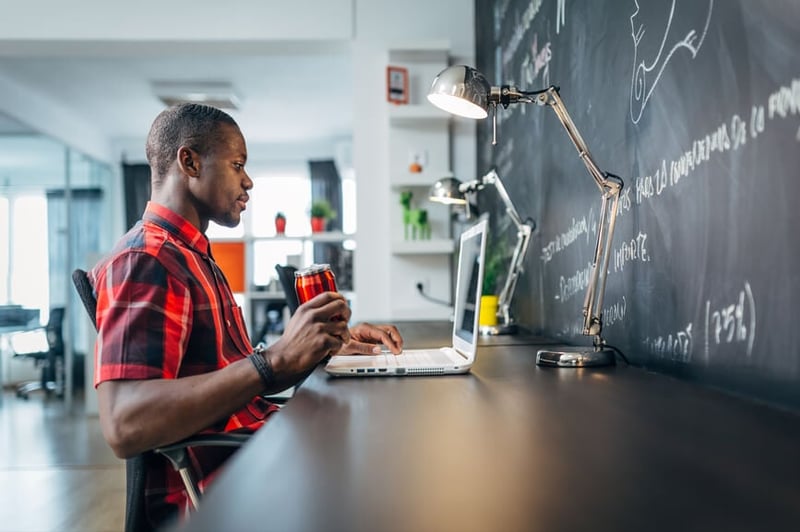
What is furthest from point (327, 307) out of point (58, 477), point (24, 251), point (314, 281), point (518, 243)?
point (24, 251)

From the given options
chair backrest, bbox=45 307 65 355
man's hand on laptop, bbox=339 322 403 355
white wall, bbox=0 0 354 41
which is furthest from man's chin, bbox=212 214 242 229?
chair backrest, bbox=45 307 65 355

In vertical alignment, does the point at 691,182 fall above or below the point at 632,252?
above

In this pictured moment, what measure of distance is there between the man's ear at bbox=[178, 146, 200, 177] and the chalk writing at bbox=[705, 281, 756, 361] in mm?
994

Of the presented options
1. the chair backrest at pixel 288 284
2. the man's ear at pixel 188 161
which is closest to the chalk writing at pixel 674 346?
the man's ear at pixel 188 161

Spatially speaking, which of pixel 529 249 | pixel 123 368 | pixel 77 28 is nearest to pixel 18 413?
pixel 77 28

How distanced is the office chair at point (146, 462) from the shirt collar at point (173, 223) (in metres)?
0.18

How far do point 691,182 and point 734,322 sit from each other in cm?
25

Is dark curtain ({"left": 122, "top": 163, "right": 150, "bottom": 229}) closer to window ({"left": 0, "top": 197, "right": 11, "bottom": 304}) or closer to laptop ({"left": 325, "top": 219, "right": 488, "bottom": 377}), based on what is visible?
window ({"left": 0, "top": 197, "right": 11, "bottom": 304})

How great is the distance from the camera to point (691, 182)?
105 centimetres

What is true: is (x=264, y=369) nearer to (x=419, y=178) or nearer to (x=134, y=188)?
(x=419, y=178)

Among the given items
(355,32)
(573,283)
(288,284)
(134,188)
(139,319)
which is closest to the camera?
(139,319)

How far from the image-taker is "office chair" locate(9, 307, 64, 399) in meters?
6.35

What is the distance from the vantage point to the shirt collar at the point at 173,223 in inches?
49.9

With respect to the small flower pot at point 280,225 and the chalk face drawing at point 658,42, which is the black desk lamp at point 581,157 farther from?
the small flower pot at point 280,225
